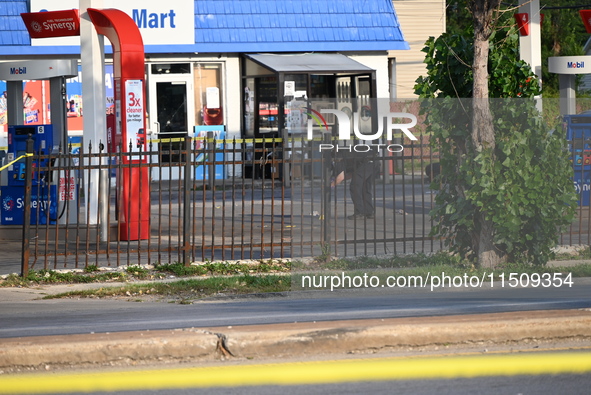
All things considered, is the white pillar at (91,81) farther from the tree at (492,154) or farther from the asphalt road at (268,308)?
the tree at (492,154)

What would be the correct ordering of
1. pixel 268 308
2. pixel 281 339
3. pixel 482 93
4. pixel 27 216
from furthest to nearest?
pixel 27 216 → pixel 482 93 → pixel 268 308 → pixel 281 339

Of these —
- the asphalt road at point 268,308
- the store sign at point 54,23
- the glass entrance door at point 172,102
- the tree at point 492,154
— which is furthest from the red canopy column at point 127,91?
the glass entrance door at point 172,102

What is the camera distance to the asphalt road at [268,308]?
767 cm

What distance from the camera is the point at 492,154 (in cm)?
1033

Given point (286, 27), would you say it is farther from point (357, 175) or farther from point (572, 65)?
point (357, 175)

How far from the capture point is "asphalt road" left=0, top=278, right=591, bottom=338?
7668 millimetres

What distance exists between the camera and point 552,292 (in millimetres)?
9398

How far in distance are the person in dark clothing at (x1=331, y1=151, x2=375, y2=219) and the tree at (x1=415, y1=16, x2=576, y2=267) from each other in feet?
3.66

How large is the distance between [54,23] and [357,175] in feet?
17.3

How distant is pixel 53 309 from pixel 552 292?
16.6ft

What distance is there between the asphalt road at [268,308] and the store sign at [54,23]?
4941 millimetres

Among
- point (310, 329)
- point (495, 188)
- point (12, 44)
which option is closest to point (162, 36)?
point (12, 44)

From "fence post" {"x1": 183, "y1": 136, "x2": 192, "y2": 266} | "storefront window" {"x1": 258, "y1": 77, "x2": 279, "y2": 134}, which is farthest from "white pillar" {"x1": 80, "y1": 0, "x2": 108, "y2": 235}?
"storefront window" {"x1": 258, "y1": 77, "x2": 279, "y2": 134}

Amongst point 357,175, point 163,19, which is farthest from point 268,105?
point 357,175
